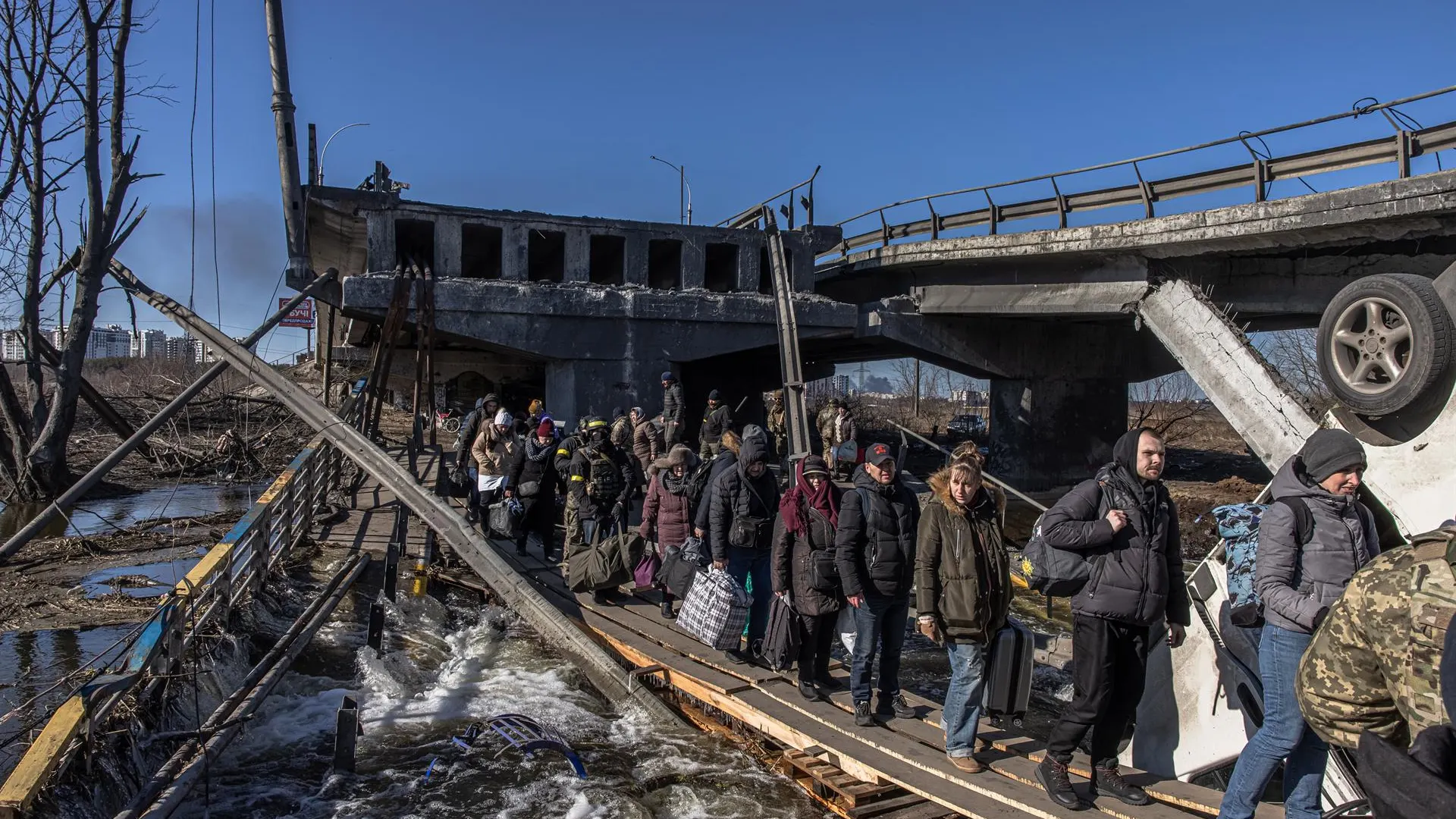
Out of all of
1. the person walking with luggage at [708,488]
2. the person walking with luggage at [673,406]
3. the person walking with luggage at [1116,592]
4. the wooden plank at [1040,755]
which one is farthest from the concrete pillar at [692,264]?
the person walking with luggage at [1116,592]

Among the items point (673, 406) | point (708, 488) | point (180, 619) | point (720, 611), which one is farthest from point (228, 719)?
point (673, 406)

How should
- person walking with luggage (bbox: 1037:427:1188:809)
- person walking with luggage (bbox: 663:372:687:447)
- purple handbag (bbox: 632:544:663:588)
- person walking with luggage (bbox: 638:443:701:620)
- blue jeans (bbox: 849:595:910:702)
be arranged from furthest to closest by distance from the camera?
person walking with luggage (bbox: 663:372:687:447), purple handbag (bbox: 632:544:663:588), person walking with luggage (bbox: 638:443:701:620), blue jeans (bbox: 849:595:910:702), person walking with luggage (bbox: 1037:427:1188:809)

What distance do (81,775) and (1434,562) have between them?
5.15m

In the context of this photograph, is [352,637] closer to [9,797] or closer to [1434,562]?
[9,797]

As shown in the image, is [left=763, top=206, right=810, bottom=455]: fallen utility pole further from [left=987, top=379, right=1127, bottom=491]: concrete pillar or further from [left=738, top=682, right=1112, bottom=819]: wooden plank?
[left=738, top=682, right=1112, bottom=819]: wooden plank

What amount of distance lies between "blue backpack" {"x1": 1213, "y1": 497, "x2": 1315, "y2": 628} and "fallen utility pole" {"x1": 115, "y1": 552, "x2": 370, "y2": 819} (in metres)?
5.04

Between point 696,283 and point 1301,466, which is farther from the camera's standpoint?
point 696,283

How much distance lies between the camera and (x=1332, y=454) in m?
3.87

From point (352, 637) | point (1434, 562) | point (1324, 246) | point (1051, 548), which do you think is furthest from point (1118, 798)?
point (1324, 246)

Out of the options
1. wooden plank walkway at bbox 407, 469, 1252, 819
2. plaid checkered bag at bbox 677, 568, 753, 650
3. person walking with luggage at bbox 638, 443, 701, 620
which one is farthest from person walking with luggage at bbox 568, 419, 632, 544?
plaid checkered bag at bbox 677, 568, 753, 650

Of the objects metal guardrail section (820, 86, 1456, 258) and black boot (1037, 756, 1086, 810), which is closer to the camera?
black boot (1037, 756, 1086, 810)

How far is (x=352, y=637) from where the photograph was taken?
27.2 ft

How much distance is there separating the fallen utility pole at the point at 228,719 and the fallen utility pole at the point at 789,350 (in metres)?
6.56

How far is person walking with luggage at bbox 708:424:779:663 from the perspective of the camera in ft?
22.7
